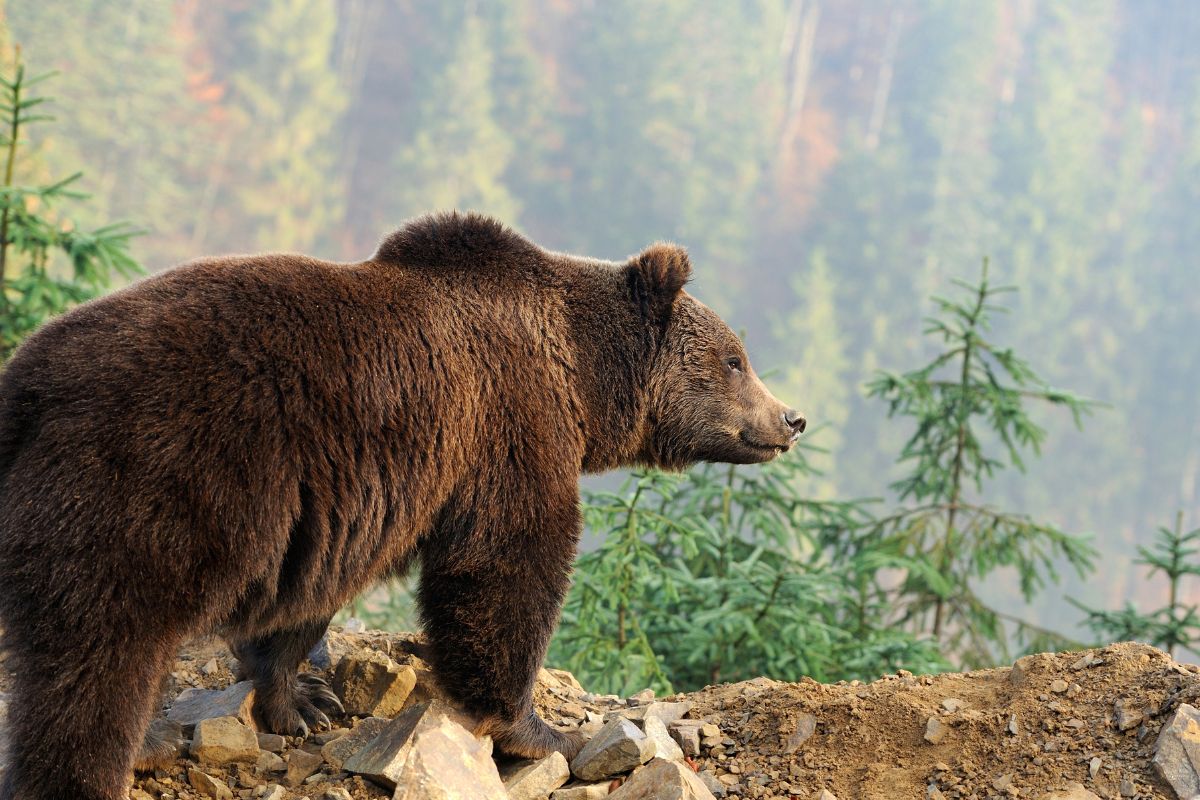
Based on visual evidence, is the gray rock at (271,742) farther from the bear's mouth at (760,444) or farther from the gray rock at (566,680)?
the bear's mouth at (760,444)

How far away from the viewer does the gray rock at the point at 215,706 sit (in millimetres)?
4675

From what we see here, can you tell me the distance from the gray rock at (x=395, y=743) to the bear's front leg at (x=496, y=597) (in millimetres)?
127

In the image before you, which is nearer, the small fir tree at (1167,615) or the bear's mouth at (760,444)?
the bear's mouth at (760,444)

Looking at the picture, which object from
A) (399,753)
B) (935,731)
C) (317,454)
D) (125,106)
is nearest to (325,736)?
(399,753)

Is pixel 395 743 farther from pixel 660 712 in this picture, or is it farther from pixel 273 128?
pixel 273 128

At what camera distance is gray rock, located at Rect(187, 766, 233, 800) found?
4.25m

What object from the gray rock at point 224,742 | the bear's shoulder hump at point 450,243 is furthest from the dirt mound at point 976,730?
the bear's shoulder hump at point 450,243

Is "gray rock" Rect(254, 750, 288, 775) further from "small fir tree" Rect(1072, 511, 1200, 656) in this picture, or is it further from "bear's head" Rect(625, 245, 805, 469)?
"small fir tree" Rect(1072, 511, 1200, 656)

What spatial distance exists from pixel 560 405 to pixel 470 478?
559 mm

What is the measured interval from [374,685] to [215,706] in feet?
2.19

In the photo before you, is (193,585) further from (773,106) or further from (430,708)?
(773,106)

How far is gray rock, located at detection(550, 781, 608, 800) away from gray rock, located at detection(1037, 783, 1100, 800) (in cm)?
162

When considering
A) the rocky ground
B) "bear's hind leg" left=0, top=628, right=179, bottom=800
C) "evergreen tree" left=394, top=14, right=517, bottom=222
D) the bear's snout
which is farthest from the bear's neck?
"evergreen tree" left=394, top=14, right=517, bottom=222

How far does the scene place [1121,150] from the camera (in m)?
74.8
